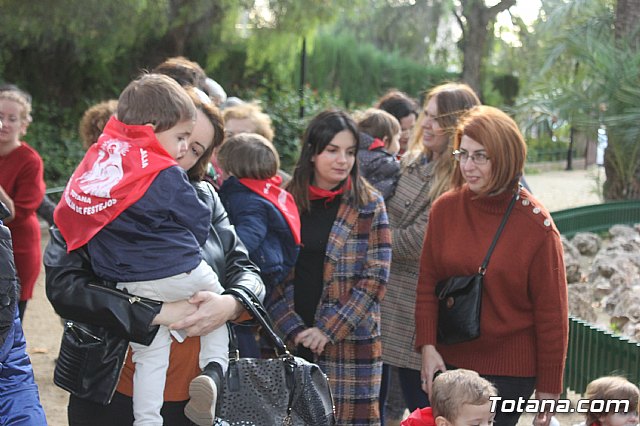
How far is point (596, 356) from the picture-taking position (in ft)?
19.1

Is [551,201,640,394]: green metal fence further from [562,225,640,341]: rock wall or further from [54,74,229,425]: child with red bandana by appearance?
[54,74,229,425]: child with red bandana

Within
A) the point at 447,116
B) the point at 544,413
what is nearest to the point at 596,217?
the point at 447,116

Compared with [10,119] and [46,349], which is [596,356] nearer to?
[10,119]

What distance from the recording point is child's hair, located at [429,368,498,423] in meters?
3.37

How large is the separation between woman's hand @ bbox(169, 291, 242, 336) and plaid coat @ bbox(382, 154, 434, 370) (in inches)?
67.9

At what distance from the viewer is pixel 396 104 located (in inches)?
288

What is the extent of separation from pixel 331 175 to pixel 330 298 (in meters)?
0.59

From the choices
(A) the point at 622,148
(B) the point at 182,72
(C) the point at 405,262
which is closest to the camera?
(B) the point at 182,72

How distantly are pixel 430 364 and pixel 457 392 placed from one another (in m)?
0.50

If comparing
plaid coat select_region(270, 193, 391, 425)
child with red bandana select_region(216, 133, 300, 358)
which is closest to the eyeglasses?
plaid coat select_region(270, 193, 391, 425)

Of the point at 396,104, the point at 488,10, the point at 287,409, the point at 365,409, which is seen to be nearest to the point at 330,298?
the point at 365,409

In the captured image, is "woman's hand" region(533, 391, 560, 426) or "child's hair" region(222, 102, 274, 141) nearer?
"woman's hand" region(533, 391, 560, 426)

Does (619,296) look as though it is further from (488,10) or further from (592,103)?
(488,10)

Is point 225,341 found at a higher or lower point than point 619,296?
higher
